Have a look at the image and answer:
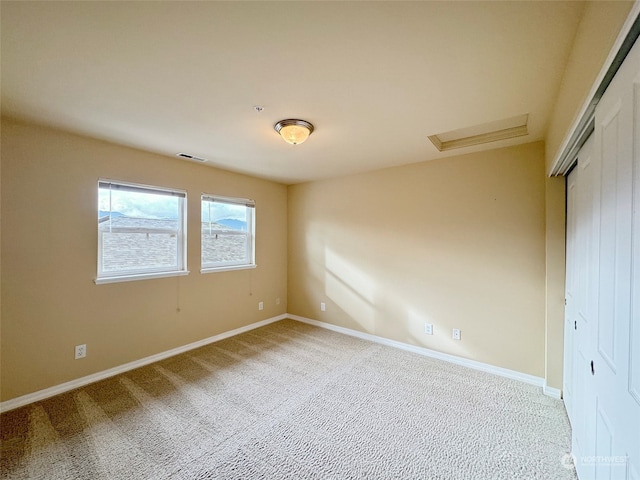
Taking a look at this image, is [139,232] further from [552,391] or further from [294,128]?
[552,391]

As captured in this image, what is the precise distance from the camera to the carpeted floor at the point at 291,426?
1.63 m

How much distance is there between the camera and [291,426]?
1.99 meters

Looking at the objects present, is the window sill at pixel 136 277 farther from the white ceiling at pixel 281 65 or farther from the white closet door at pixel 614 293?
the white closet door at pixel 614 293

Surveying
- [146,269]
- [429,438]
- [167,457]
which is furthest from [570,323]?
[146,269]

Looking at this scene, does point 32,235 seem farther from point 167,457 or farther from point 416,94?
point 416,94

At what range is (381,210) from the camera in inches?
143

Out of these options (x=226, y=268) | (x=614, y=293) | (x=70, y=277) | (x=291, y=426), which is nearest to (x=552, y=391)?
(x=614, y=293)

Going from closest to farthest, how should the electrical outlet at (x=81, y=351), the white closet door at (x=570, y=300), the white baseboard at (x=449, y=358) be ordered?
the white closet door at (x=570, y=300) < the electrical outlet at (x=81, y=351) < the white baseboard at (x=449, y=358)

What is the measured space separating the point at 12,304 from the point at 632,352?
12.5 feet

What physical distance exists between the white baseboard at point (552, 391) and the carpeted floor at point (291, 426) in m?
0.07

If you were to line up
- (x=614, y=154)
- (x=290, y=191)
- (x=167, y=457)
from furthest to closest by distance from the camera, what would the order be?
(x=290, y=191) → (x=167, y=457) → (x=614, y=154)

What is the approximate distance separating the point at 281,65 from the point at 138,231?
252 cm

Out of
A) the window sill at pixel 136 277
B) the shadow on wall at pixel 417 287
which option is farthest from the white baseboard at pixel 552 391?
the window sill at pixel 136 277

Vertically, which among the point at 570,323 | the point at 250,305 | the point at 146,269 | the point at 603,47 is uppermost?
the point at 603,47
